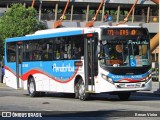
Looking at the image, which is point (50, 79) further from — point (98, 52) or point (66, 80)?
point (98, 52)

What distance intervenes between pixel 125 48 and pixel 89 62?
1647 mm

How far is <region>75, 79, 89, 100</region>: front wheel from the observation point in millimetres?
22266

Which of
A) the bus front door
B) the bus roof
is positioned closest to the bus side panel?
the bus roof

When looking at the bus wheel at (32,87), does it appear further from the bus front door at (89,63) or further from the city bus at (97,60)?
the bus front door at (89,63)

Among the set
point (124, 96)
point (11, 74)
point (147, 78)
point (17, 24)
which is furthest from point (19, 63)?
point (17, 24)

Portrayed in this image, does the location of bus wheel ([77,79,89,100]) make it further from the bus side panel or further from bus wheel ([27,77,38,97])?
the bus side panel

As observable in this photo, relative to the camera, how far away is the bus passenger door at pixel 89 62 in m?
21.8

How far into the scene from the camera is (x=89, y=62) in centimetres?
2200

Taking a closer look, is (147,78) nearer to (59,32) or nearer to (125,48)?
(125,48)

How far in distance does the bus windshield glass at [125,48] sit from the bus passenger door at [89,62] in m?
0.58

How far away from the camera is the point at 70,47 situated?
23359 millimetres

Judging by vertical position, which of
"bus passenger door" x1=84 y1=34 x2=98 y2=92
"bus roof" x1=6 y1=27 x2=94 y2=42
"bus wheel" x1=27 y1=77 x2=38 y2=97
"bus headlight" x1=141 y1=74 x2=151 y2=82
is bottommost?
"bus wheel" x1=27 y1=77 x2=38 y2=97

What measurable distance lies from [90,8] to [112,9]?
3.66m

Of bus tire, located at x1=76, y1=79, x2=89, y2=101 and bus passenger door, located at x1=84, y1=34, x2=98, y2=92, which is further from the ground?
bus passenger door, located at x1=84, y1=34, x2=98, y2=92
